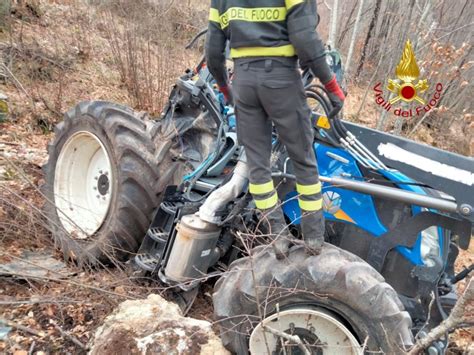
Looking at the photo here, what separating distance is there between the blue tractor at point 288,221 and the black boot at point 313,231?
76mm

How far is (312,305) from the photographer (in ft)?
8.84

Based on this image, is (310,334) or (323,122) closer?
(310,334)

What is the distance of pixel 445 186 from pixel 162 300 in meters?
2.02

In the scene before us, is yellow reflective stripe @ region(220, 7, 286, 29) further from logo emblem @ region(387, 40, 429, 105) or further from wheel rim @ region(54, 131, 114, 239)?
logo emblem @ region(387, 40, 429, 105)

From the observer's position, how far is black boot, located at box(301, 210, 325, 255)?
275cm

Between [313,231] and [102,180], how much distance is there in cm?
227

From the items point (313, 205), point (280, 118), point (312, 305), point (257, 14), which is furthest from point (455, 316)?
point (257, 14)

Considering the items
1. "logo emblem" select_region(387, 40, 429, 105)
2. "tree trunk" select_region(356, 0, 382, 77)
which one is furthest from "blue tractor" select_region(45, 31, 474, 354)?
"tree trunk" select_region(356, 0, 382, 77)

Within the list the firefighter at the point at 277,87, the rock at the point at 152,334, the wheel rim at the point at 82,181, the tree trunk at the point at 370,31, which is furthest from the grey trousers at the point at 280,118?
the tree trunk at the point at 370,31

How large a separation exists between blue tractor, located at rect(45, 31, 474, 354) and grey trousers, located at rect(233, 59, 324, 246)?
16cm

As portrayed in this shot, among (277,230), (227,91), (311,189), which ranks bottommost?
(277,230)

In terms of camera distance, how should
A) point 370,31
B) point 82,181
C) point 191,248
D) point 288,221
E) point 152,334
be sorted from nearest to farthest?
point 152,334, point 191,248, point 288,221, point 82,181, point 370,31

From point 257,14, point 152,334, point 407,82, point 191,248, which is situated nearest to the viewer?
point 257,14

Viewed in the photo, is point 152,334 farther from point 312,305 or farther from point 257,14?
point 257,14
